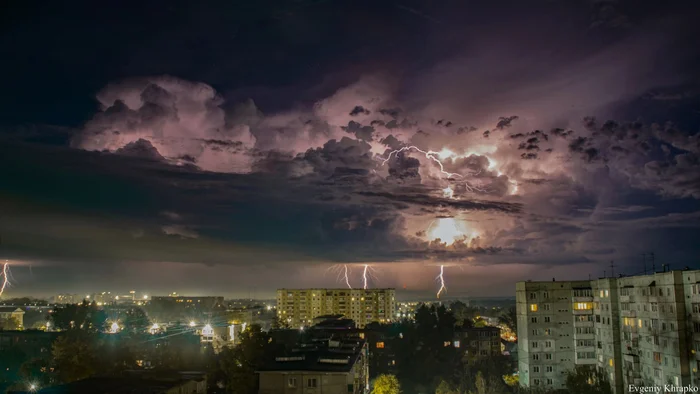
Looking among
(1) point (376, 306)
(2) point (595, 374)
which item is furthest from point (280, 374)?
(1) point (376, 306)

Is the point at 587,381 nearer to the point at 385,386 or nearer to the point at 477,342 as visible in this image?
the point at 385,386

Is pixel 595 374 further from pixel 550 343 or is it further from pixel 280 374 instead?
pixel 280 374

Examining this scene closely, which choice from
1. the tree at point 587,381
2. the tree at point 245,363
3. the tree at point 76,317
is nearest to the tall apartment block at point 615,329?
the tree at point 587,381

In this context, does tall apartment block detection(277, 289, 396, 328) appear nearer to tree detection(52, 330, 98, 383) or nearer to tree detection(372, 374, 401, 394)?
tree detection(372, 374, 401, 394)

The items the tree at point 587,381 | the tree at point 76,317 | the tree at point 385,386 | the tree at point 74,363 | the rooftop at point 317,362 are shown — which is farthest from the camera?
the tree at point 76,317

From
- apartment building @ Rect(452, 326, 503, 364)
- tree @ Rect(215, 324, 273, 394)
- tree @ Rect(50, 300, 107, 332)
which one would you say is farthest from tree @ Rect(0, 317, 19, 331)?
apartment building @ Rect(452, 326, 503, 364)

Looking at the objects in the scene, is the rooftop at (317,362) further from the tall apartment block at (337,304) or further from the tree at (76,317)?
the tall apartment block at (337,304)
